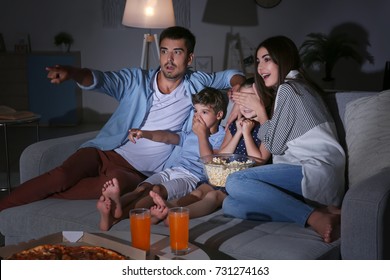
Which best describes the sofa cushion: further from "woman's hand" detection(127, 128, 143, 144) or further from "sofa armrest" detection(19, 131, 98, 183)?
"sofa armrest" detection(19, 131, 98, 183)

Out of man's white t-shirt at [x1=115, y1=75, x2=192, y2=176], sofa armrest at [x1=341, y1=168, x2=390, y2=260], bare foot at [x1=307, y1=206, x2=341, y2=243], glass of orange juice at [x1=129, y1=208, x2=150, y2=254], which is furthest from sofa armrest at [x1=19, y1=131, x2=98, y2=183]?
sofa armrest at [x1=341, y1=168, x2=390, y2=260]

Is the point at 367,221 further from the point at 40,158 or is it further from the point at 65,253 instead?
the point at 40,158

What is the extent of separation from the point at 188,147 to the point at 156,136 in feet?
0.48

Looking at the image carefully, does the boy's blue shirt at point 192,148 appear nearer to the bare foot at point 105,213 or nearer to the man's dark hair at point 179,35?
the man's dark hair at point 179,35

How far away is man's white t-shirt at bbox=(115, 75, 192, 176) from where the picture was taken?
2.28 metres

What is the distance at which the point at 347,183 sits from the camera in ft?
6.51

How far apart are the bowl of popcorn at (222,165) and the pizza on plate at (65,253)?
72cm

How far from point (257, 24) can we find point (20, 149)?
296 centimetres

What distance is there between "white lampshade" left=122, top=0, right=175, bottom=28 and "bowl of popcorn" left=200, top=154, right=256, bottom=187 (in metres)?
1.89

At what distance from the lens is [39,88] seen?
5.84m

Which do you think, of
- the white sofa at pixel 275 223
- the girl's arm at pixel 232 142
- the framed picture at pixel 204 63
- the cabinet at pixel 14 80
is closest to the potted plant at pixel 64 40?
the cabinet at pixel 14 80

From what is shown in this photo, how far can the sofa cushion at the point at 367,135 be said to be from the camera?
177 cm

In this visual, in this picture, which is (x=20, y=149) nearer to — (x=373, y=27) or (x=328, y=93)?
(x=328, y=93)
